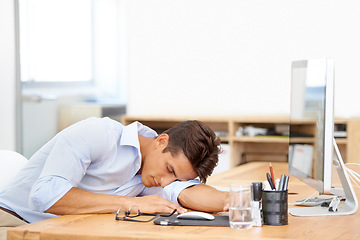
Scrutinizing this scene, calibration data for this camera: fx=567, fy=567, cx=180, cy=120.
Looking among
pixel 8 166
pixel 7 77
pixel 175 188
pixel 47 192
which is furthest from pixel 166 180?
pixel 7 77

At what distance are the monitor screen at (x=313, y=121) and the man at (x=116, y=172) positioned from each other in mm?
269

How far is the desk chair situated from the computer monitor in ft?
3.41

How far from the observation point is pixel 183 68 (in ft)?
17.7

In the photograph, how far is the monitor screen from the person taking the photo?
1583 mm

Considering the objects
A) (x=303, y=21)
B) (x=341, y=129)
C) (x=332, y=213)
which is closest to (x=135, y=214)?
(x=332, y=213)

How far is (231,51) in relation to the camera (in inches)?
208

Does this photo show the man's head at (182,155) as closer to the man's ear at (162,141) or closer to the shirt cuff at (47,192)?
the man's ear at (162,141)

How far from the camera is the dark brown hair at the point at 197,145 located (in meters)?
1.85

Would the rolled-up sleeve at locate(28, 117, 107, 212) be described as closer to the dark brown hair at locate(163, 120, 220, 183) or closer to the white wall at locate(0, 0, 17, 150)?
the dark brown hair at locate(163, 120, 220, 183)

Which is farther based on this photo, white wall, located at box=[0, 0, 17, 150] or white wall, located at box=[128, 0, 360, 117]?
white wall, located at box=[128, 0, 360, 117]

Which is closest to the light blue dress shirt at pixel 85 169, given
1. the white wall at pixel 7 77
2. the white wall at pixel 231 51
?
the white wall at pixel 7 77

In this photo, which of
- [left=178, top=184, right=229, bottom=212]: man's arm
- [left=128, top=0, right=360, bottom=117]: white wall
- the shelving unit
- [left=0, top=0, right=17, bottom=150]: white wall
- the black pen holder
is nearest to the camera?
the black pen holder

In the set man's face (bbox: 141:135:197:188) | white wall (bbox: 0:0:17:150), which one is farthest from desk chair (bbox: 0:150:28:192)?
white wall (bbox: 0:0:17:150)

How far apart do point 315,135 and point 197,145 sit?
1.28 ft
